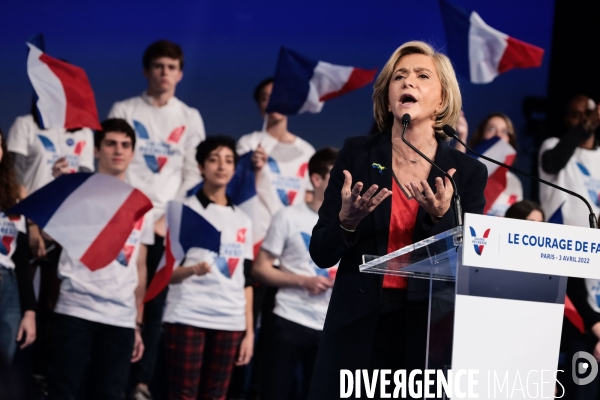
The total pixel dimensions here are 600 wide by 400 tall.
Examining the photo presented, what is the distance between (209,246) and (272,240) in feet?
1.21

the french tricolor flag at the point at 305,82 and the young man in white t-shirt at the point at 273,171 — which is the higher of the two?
the french tricolor flag at the point at 305,82

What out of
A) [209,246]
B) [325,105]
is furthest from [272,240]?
[325,105]

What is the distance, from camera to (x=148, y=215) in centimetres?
→ 505

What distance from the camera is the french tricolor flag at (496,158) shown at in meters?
5.92

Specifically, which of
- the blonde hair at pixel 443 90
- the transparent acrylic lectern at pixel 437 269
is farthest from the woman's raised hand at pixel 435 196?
the blonde hair at pixel 443 90

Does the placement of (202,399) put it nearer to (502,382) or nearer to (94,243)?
(94,243)

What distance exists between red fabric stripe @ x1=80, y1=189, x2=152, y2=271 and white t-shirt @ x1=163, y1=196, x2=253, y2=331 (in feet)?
1.40

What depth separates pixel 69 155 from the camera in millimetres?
5297

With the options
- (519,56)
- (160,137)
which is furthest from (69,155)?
(519,56)

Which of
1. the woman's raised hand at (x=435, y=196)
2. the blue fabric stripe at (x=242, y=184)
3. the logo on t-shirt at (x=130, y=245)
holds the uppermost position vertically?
the blue fabric stripe at (x=242, y=184)

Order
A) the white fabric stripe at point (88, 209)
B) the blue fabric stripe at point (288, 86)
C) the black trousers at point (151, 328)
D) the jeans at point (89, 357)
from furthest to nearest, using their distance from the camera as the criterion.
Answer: the blue fabric stripe at point (288, 86)
the black trousers at point (151, 328)
the white fabric stripe at point (88, 209)
the jeans at point (89, 357)

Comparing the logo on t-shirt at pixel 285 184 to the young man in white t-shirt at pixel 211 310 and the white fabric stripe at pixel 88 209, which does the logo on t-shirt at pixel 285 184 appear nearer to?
the young man in white t-shirt at pixel 211 310

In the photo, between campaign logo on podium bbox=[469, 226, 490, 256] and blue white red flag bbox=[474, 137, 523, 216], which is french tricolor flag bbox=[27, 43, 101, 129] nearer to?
blue white red flag bbox=[474, 137, 523, 216]

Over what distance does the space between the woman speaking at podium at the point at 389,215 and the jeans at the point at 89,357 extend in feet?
7.52
